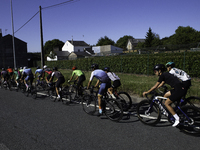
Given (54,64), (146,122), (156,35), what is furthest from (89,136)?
(156,35)

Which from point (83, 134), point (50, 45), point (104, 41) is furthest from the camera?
point (104, 41)

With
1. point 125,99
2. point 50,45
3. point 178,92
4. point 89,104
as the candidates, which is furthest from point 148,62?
point 50,45

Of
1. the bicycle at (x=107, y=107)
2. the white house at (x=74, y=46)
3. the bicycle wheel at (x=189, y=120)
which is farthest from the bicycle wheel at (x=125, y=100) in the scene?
the white house at (x=74, y=46)

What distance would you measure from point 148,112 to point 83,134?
2021mm

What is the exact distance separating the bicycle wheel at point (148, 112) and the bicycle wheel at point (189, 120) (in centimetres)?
61

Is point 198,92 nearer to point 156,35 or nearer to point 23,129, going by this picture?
point 23,129

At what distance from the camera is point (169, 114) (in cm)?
450

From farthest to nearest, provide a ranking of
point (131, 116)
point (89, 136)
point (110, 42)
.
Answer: point (110, 42) → point (131, 116) → point (89, 136)

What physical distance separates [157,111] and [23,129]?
385 centimetres

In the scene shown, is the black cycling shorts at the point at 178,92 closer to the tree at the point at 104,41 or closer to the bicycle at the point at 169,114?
the bicycle at the point at 169,114

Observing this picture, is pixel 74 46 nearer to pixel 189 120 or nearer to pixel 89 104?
pixel 89 104

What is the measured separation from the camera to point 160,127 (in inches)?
185

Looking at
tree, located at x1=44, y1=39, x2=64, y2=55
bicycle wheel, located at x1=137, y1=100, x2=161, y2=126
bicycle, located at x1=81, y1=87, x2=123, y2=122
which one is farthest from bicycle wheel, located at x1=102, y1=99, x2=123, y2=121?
tree, located at x1=44, y1=39, x2=64, y2=55

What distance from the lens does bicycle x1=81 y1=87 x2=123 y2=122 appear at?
5171 millimetres
